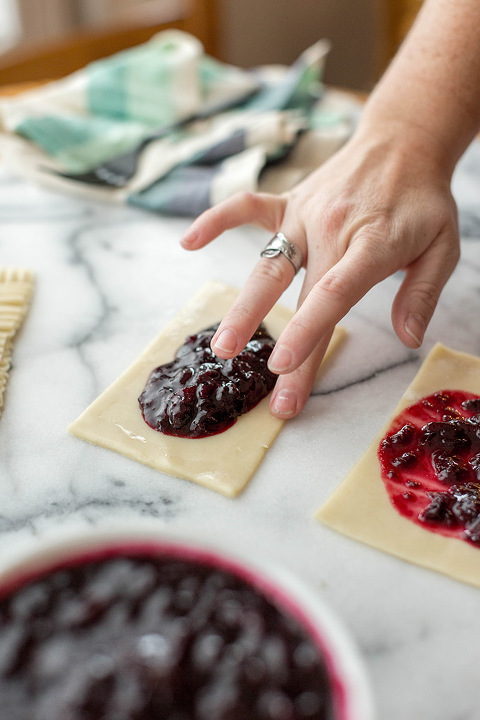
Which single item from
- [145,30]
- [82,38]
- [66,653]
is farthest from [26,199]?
[66,653]

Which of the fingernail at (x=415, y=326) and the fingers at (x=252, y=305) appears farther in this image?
the fingernail at (x=415, y=326)

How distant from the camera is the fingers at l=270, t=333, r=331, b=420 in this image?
3.84 ft

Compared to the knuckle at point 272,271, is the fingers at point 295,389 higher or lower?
lower

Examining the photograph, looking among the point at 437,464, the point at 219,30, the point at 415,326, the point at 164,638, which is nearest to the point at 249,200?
the point at 415,326

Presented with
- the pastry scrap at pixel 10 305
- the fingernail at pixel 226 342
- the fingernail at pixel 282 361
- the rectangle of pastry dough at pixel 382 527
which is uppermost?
the fingernail at pixel 282 361

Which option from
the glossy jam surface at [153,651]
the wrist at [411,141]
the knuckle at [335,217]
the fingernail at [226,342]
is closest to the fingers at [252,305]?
the fingernail at [226,342]

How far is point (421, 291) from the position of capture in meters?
1.28

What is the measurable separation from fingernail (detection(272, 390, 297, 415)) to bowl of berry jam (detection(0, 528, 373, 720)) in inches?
19.1

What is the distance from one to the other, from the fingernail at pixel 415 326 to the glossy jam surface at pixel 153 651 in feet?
2.33

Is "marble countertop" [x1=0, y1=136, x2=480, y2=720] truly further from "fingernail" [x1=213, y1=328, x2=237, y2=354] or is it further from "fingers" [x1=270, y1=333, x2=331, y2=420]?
"fingernail" [x1=213, y1=328, x2=237, y2=354]

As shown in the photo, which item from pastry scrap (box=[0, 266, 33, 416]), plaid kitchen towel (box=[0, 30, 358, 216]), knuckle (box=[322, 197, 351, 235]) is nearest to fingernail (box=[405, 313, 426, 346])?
knuckle (box=[322, 197, 351, 235])

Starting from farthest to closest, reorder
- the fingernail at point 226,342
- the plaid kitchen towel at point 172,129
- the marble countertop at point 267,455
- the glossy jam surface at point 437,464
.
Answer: the plaid kitchen towel at point 172,129, the fingernail at point 226,342, the glossy jam surface at point 437,464, the marble countertop at point 267,455

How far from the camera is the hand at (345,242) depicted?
3.71ft

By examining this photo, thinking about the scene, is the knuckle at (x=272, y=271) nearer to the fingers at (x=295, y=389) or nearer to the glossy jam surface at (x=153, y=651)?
the fingers at (x=295, y=389)
